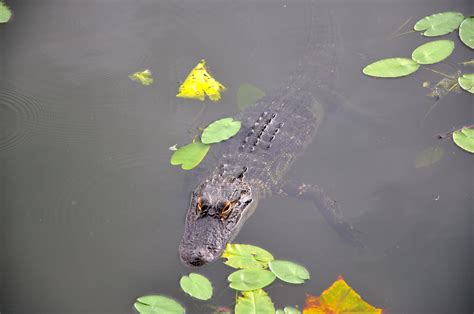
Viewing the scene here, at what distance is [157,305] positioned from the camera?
315cm

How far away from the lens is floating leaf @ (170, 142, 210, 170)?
3891 millimetres

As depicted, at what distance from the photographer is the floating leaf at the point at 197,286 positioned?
3154mm

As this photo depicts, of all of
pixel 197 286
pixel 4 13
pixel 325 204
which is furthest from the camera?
pixel 4 13

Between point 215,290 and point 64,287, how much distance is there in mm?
959

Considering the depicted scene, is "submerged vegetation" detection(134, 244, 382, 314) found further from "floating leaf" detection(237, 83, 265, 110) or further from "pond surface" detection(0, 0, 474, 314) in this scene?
"floating leaf" detection(237, 83, 265, 110)

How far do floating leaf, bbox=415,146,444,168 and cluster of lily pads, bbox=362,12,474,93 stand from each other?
0.63m

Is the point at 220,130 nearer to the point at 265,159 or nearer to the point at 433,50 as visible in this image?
the point at 265,159

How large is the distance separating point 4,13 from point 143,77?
1.52 meters

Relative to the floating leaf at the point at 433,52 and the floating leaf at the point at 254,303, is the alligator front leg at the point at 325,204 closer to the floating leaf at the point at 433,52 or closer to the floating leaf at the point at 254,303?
the floating leaf at the point at 254,303

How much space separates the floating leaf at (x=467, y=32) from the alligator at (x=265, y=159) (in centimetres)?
106

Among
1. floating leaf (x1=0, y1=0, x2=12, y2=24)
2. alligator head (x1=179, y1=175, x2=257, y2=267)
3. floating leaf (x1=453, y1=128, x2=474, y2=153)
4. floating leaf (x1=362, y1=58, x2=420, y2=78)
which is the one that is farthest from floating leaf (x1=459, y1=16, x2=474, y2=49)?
floating leaf (x1=0, y1=0, x2=12, y2=24)

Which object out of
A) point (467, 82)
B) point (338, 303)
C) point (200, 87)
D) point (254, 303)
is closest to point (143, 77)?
point (200, 87)

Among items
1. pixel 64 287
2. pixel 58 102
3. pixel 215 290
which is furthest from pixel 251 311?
pixel 58 102

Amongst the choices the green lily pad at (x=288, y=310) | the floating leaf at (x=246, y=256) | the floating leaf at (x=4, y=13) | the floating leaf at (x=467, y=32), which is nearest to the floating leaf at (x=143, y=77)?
the floating leaf at (x=4, y=13)
